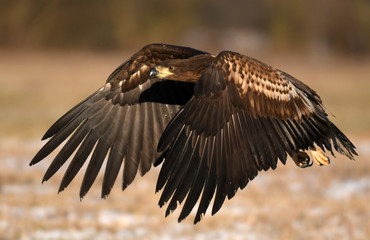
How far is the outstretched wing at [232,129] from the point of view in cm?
545

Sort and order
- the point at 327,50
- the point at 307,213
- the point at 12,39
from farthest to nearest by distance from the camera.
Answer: the point at 327,50 < the point at 12,39 < the point at 307,213

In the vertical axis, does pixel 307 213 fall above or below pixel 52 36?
below

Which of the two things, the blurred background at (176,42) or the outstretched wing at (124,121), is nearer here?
the outstretched wing at (124,121)

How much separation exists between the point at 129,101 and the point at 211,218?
7.30 ft

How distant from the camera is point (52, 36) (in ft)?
125

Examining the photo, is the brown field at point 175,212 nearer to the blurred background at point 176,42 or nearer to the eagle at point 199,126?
the blurred background at point 176,42

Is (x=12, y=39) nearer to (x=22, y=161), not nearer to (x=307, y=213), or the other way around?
(x=22, y=161)

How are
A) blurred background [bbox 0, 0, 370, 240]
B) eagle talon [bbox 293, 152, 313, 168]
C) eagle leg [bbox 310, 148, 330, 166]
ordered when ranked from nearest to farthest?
eagle talon [bbox 293, 152, 313, 168] → eagle leg [bbox 310, 148, 330, 166] → blurred background [bbox 0, 0, 370, 240]

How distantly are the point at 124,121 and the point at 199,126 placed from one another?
1579mm

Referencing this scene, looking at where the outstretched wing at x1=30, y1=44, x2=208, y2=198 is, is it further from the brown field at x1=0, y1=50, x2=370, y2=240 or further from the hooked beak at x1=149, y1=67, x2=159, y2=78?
the brown field at x1=0, y1=50, x2=370, y2=240

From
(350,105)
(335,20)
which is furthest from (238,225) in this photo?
(335,20)

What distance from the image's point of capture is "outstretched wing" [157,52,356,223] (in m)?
5.45

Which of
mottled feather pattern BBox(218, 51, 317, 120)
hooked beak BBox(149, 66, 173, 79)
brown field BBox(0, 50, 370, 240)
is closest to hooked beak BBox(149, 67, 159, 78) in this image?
hooked beak BBox(149, 66, 173, 79)

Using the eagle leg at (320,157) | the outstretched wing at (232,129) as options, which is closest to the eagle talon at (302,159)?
the eagle leg at (320,157)
